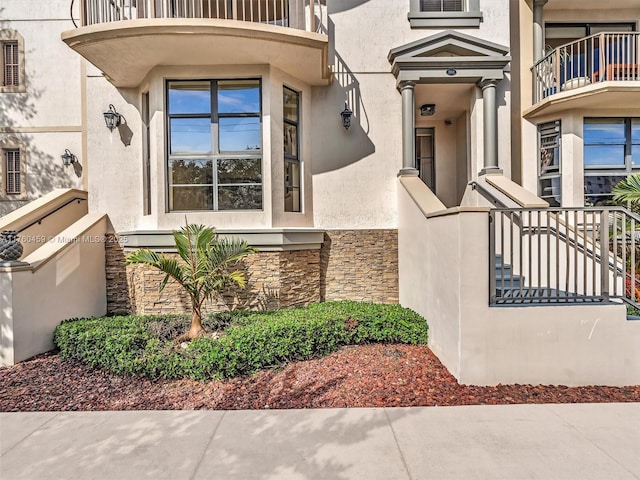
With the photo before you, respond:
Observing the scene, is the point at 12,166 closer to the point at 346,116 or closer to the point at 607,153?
the point at 346,116

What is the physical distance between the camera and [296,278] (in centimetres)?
707

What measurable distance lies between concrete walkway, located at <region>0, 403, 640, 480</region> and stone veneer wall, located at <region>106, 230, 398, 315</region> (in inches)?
116

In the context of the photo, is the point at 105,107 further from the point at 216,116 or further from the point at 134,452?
the point at 134,452

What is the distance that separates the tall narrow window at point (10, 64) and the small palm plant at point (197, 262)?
287 inches

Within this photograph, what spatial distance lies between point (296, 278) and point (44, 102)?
7997 millimetres

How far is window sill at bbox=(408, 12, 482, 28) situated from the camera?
7.73 metres

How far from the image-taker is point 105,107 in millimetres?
7512

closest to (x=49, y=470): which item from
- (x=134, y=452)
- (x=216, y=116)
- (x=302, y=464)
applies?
(x=134, y=452)

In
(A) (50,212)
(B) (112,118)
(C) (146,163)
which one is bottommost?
(A) (50,212)

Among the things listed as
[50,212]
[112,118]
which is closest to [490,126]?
[112,118]

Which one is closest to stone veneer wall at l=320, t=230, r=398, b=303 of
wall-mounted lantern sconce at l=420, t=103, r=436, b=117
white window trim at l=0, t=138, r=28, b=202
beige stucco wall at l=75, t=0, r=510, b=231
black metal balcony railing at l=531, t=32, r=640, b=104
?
beige stucco wall at l=75, t=0, r=510, b=231

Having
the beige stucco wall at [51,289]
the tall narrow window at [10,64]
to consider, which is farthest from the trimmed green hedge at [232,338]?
the tall narrow window at [10,64]

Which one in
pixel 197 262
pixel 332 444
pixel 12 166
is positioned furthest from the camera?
pixel 12 166

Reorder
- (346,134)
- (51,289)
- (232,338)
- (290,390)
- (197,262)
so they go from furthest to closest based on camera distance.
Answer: (346,134)
(51,289)
(197,262)
(232,338)
(290,390)
